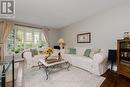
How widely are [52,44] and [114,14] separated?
13.5 ft

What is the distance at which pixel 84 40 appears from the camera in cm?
476

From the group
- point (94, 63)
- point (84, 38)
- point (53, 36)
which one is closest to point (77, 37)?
point (84, 38)

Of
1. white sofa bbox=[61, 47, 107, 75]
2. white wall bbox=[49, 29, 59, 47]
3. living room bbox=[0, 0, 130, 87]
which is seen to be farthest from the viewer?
white wall bbox=[49, 29, 59, 47]

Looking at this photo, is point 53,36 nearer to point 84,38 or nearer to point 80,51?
point 84,38

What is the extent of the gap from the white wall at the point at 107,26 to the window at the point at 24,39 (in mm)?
2408

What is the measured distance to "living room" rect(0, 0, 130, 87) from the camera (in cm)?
264

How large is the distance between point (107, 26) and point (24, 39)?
168 inches

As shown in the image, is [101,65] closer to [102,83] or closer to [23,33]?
[102,83]

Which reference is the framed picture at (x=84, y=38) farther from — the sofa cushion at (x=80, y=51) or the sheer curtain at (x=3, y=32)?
the sheer curtain at (x=3, y=32)

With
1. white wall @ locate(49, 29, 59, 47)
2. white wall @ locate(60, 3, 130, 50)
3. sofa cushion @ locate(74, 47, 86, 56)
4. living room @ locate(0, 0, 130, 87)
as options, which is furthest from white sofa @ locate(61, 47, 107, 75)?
white wall @ locate(49, 29, 59, 47)

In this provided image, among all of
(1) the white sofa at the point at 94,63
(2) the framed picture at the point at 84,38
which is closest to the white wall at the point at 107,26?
(2) the framed picture at the point at 84,38

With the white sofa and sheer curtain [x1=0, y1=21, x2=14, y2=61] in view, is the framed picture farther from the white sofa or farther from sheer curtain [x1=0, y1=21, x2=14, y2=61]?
sheer curtain [x1=0, y1=21, x2=14, y2=61]

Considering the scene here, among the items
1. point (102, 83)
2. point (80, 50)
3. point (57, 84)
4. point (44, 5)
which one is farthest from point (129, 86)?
point (44, 5)

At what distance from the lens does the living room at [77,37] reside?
264 cm
